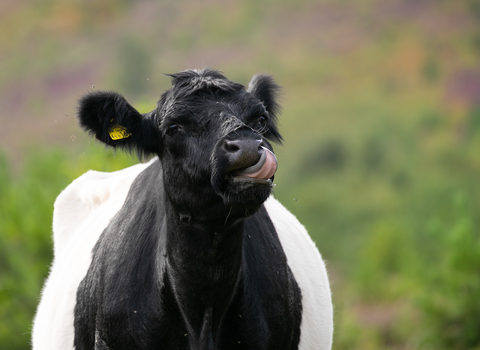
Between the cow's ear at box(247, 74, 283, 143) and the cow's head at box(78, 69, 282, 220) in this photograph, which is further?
the cow's ear at box(247, 74, 283, 143)

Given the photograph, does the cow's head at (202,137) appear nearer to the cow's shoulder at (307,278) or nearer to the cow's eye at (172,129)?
the cow's eye at (172,129)

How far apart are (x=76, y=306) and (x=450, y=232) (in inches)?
361

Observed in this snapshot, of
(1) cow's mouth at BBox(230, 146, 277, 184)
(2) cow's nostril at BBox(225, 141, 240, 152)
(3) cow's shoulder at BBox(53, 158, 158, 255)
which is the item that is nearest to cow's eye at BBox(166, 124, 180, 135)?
(2) cow's nostril at BBox(225, 141, 240, 152)

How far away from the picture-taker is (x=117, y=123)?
375cm

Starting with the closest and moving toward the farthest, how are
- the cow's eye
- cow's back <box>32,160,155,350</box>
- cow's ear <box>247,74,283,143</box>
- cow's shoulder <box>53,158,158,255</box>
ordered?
the cow's eye < cow's ear <box>247,74,283,143</box> < cow's back <box>32,160,155,350</box> < cow's shoulder <box>53,158,158,255</box>

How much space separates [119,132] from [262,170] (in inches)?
42.1

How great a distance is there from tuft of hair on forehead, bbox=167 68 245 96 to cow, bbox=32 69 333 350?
0.04ft

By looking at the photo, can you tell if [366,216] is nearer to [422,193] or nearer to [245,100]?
[422,193]

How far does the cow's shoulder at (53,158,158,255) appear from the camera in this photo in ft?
17.6

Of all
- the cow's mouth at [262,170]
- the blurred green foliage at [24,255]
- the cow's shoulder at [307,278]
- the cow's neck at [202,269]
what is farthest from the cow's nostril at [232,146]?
the blurred green foliage at [24,255]

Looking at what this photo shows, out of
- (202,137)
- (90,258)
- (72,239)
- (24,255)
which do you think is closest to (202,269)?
(202,137)

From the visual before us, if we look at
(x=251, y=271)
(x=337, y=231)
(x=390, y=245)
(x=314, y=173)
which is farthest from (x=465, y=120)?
(x=251, y=271)

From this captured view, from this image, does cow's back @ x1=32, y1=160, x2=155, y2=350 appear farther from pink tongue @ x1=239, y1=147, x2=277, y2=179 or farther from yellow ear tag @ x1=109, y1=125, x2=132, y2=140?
pink tongue @ x1=239, y1=147, x2=277, y2=179

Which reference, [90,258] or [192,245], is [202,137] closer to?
[192,245]
